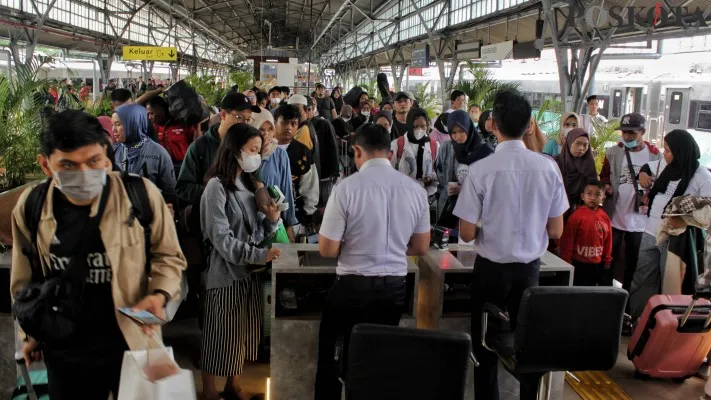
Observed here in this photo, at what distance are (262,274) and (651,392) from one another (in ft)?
8.45

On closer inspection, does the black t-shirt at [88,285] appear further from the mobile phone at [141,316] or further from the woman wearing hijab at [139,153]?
the woman wearing hijab at [139,153]

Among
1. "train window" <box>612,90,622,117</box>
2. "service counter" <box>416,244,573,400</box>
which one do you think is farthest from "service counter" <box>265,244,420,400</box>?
"train window" <box>612,90,622,117</box>

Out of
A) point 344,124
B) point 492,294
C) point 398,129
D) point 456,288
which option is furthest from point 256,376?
point 344,124

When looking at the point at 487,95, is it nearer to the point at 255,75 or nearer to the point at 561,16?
the point at 561,16

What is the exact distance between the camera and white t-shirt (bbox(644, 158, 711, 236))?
15.1 ft

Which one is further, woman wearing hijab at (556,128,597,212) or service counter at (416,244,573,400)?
woman wearing hijab at (556,128,597,212)

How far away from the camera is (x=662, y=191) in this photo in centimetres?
480

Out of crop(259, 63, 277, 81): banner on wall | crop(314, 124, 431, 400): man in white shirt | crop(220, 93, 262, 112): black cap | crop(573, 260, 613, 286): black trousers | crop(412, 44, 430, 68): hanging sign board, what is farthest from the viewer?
crop(259, 63, 277, 81): banner on wall

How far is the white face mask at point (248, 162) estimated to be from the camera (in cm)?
342

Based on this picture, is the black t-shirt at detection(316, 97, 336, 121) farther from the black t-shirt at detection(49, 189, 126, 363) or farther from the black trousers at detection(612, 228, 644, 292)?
the black t-shirt at detection(49, 189, 126, 363)

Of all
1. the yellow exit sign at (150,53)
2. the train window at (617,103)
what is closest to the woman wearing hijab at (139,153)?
the train window at (617,103)

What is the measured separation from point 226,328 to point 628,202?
3.45 metres

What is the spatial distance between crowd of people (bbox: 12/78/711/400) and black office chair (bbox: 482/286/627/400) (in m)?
0.44

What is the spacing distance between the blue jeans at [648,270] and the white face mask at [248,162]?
3.12 metres
